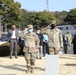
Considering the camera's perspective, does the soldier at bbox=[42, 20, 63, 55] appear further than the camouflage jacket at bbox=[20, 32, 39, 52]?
No

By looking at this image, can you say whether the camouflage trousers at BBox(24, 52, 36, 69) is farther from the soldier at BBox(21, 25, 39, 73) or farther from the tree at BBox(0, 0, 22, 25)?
the tree at BBox(0, 0, 22, 25)

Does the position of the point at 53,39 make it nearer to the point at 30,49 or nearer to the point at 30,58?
the point at 30,49

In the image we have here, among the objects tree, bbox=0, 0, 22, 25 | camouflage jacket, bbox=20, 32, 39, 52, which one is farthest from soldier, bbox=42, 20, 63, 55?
tree, bbox=0, 0, 22, 25

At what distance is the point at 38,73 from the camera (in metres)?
11.2

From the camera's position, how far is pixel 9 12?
60.3 meters

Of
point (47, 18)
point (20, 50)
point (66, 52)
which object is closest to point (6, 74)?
point (20, 50)

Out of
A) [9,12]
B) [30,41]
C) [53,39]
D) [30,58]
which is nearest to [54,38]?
[53,39]

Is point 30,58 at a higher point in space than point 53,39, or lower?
A: lower

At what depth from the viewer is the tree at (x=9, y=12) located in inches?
2340

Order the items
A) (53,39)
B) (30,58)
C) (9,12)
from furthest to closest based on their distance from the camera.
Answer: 1. (9,12)
2. (30,58)
3. (53,39)

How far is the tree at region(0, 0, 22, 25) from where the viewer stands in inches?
2340

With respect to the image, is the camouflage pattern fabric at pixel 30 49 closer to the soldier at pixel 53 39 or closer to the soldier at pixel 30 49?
the soldier at pixel 30 49

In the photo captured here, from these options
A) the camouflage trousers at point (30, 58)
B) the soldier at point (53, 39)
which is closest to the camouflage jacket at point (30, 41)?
the camouflage trousers at point (30, 58)

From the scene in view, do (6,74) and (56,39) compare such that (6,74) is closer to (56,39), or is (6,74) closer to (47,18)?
(56,39)
